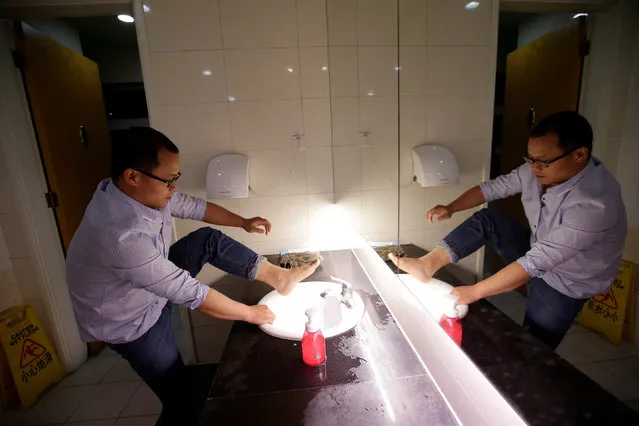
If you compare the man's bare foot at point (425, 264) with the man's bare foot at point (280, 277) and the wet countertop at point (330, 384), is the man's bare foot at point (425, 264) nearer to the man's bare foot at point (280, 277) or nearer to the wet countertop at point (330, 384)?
the wet countertop at point (330, 384)

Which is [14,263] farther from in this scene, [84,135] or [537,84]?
[537,84]

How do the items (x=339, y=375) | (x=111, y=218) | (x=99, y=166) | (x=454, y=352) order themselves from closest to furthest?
(x=454, y=352) < (x=339, y=375) < (x=111, y=218) < (x=99, y=166)

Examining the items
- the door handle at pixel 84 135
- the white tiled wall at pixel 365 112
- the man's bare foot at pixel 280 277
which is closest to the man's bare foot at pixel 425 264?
the white tiled wall at pixel 365 112

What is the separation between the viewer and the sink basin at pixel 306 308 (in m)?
1.00

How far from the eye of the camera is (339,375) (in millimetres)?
826

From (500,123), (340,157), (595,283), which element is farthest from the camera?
(340,157)

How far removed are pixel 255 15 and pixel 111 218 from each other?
1161 mm

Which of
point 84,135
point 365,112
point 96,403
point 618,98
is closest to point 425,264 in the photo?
point 618,98

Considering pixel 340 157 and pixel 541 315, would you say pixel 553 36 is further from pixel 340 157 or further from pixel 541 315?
pixel 340 157

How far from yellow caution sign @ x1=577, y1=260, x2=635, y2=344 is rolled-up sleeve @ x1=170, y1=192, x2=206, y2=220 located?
1377 millimetres

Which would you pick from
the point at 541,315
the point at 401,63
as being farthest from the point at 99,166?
the point at 541,315

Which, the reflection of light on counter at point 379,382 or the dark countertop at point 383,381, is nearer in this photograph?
the dark countertop at point 383,381

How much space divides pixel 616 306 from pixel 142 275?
3.39ft

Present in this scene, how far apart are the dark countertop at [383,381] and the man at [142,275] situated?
200 millimetres
